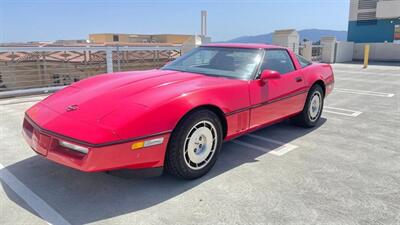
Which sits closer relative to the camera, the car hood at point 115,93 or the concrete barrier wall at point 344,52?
the car hood at point 115,93

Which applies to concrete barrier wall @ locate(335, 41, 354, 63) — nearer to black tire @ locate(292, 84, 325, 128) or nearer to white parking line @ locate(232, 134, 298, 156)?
black tire @ locate(292, 84, 325, 128)

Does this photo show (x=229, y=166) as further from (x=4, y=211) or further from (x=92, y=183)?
(x=4, y=211)

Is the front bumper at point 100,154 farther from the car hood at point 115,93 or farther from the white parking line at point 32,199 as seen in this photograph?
the white parking line at point 32,199

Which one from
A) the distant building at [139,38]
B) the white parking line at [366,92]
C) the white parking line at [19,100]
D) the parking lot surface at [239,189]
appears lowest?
the parking lot surface at [239,189]

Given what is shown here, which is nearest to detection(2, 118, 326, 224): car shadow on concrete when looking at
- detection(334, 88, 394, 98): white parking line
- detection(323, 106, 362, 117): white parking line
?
detection(323, 106, 362, 117): white parking line

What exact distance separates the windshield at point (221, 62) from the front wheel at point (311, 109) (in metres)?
1.21

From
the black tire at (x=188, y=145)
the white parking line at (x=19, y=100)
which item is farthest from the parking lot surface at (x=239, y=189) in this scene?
the white parking line at (x=19, y=100)

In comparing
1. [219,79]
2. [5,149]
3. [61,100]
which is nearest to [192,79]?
[219,79]

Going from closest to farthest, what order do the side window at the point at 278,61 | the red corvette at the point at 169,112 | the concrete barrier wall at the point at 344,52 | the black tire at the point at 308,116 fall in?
1. the red corvette at the point at 169,112
2. the side window at the point at 278,61
3. the black tire at the point at 308,116
4. the concrete barrier wall at the point at 344,52

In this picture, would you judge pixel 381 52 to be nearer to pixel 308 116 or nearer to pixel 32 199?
pixel 308 116

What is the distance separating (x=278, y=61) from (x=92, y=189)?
272 centimetres

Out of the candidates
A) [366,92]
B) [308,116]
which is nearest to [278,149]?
[308,116]

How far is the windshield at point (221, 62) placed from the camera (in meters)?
3.65

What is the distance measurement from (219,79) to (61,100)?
1579 mm
